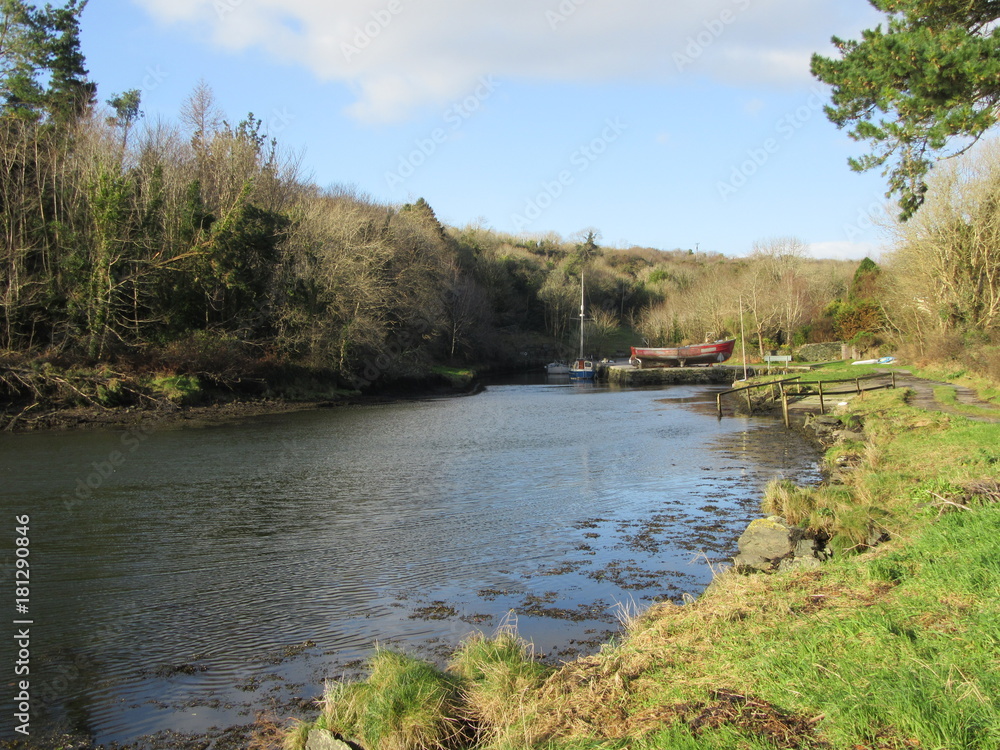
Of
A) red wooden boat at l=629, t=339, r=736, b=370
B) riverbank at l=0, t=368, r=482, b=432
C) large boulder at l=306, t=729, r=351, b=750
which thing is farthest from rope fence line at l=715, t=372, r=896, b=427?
red wooden boat at l=629, t=339, r=736, b=370

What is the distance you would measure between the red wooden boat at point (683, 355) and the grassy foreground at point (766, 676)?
56155 mm

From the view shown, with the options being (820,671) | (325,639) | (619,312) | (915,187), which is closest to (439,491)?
(325,639)

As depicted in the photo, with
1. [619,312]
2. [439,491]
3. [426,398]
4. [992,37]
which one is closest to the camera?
[992,37]

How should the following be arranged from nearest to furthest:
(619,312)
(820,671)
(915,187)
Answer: (820,671)
(915,187)
(619,312)

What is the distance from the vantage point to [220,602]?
9727 millimetres

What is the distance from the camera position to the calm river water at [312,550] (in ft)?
25.3

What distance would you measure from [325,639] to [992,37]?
43.8ft

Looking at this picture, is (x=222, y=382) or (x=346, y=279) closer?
(x=222, y=382)

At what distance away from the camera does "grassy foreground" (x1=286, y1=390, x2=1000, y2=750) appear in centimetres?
411

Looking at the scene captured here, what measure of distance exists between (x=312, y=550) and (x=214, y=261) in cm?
2771

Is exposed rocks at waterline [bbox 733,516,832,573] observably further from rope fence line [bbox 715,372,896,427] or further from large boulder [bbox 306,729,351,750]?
rope fence line [bbox 715,372,896,427]

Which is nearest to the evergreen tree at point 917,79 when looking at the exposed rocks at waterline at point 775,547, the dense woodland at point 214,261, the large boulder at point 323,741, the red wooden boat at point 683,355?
the exposed rocks at waterline at point 775,547

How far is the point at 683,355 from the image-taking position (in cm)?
6328

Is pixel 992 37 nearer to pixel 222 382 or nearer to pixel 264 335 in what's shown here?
pixel 222 382
